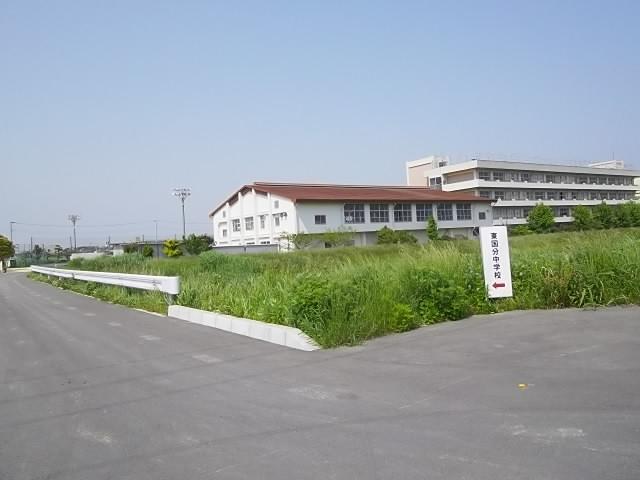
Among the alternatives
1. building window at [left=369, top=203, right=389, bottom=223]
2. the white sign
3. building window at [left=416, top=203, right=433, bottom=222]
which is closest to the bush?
building window at [left=416, top=203, right=433, bottom=222]

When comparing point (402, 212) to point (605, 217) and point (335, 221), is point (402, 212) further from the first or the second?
point (605, 217)

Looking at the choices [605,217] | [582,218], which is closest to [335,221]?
[582,218]

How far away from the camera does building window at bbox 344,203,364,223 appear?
64125 mm

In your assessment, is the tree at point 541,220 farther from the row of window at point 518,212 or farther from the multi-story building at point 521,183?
the row of window at point 518,212

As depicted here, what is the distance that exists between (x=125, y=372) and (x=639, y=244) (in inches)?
376

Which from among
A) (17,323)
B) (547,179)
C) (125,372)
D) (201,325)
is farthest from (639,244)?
(547,179)

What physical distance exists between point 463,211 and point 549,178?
26.6 meters

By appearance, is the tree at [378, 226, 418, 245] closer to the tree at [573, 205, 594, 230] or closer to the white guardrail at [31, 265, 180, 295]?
the tree at [573, 205, 594, 230]

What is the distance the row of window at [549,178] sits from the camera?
8481cm

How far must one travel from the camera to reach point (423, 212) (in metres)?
71.4

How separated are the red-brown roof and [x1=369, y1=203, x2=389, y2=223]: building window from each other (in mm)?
997

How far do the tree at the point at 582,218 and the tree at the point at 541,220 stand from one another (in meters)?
7.25

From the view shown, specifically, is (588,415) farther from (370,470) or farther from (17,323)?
(17,323)

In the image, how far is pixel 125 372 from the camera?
24.1 ft
